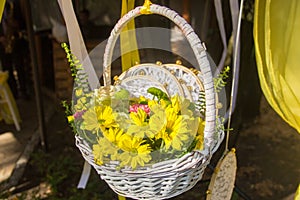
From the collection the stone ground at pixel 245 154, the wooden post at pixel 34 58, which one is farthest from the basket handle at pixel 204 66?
the wooden post at pixel 34 58

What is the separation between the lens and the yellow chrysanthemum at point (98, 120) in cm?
95

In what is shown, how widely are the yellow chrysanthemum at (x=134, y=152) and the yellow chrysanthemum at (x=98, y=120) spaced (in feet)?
0.21

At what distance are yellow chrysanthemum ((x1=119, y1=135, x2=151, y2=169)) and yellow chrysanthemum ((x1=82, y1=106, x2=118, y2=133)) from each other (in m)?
0.06

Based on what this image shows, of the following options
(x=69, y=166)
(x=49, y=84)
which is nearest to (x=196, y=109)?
(x=69, y=166)

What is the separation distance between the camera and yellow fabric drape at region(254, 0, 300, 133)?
1.23 meters

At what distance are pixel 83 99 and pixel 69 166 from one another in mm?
1586

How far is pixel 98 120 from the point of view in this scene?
967 mm

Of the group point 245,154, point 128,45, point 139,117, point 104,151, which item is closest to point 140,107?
point 139,117

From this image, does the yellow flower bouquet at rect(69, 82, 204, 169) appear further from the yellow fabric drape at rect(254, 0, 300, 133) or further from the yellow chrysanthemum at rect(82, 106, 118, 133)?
the yellow fabric drape at rect(254, 0, 300, 133)

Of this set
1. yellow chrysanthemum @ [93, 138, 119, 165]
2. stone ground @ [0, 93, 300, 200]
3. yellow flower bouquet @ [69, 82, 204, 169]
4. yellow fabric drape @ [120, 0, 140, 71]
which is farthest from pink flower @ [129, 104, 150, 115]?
stone ground @ [0, 93, 300, 200]

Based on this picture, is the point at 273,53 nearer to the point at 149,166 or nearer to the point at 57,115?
the point at 149,166

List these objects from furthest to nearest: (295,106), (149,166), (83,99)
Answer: (295,106)
(83,99)
(149,166)

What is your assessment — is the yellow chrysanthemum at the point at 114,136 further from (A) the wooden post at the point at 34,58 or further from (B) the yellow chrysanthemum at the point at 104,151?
(A) the wooden post at the point at 34,58

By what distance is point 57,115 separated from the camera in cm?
339
